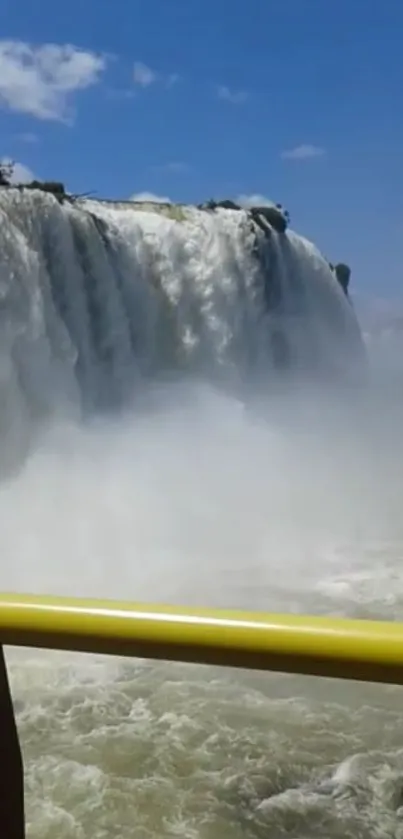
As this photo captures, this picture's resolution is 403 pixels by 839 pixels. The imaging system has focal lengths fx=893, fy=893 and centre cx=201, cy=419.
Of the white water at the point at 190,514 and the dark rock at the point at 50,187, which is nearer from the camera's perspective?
the white water at the point at 190,514

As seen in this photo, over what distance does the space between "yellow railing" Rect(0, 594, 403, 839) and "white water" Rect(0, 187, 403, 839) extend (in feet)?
9.35

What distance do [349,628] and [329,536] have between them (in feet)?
29.9

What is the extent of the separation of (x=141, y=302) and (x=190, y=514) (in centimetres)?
545

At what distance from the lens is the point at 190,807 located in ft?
11.9

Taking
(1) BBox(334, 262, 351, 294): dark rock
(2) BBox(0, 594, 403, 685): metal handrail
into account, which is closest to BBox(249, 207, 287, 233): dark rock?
(1) BBox(334, 262, 351, 294): dark rock

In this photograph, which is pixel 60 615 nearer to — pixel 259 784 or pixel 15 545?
pixel 259 784

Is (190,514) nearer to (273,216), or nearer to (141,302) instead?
(141,302)

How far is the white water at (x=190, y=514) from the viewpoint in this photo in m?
3.82

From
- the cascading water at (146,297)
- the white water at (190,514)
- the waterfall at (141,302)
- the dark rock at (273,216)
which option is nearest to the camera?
the white water at (190,514)

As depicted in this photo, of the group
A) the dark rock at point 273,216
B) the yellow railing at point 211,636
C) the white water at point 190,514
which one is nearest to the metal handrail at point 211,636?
the yellow railing at point 211,636

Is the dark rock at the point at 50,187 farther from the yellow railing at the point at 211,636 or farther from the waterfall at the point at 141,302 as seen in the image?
the yellow railing at the point at 211,636

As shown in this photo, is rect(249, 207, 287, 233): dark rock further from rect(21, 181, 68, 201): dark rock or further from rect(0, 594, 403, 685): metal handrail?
rect(0, 594, 403, 685): metal handrail

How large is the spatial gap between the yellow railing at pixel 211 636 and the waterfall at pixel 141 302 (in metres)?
9.77

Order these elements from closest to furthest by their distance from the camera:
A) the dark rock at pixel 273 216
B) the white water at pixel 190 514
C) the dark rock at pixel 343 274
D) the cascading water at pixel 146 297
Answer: the white water at pixel 190 514
the cascading water at pixel 146 297
the dark rock at pixel 273 216
the dark rock at pixel 343 274
